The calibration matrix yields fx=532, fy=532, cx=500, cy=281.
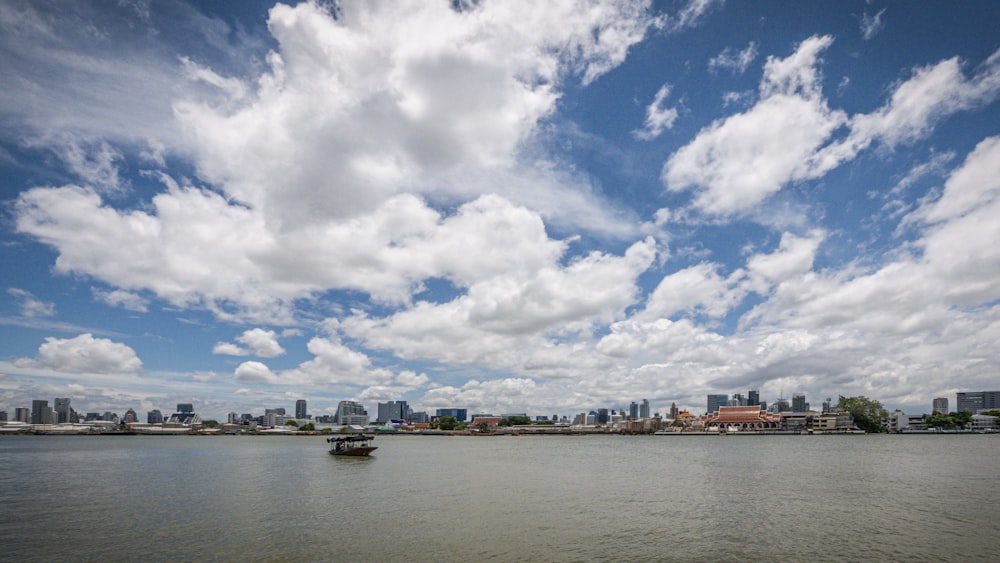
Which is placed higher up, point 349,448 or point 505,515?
point 505,515

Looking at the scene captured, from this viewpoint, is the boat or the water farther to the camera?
the boat

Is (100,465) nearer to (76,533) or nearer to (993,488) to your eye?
(76,533)

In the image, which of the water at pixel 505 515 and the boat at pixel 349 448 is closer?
the water at pixel 505 515

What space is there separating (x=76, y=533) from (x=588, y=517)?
40712 millimetres

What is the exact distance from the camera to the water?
35719 mm

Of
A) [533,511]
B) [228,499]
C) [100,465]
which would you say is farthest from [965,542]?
[100,465]

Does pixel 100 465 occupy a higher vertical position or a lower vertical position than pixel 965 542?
lower

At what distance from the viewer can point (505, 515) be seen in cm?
4738

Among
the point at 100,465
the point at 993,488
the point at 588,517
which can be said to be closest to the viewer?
the point at 588,517

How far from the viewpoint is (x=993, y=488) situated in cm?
6147

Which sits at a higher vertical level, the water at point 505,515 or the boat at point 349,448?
the water at point 505,515

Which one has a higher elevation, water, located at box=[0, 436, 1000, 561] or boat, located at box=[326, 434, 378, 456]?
water, located at box=[0, 436, 1000, 561]

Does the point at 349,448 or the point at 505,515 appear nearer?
the point at 505,515

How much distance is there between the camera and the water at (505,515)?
35719mm
